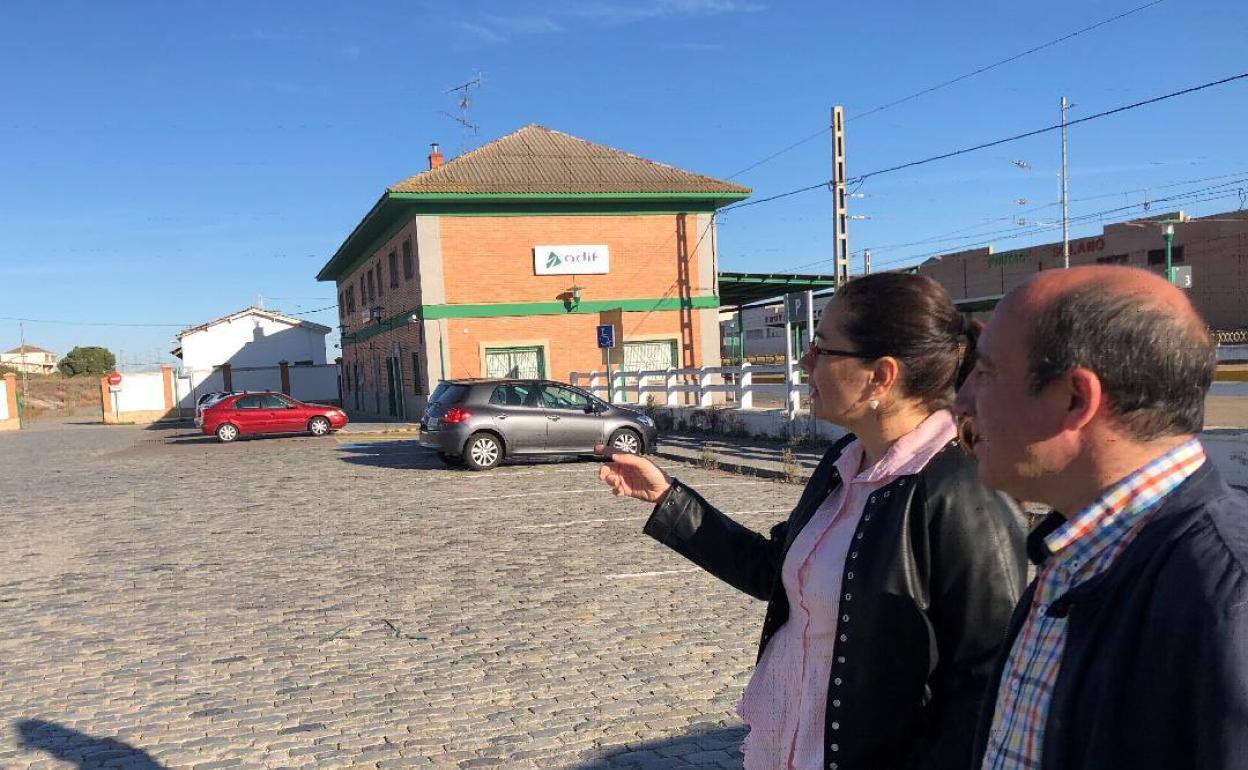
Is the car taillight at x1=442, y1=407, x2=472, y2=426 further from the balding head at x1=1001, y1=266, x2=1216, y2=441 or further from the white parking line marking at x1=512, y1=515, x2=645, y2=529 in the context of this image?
the balding head at x1=1001, y1=266, x2=1216, y2=441

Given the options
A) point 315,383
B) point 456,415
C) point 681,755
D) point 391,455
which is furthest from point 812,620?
point 315,383

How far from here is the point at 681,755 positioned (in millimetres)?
4133

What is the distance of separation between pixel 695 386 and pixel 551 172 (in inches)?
535

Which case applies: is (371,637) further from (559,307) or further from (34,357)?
(34,357)

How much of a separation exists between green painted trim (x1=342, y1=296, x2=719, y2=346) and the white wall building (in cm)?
2768

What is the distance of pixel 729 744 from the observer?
4.25 metres

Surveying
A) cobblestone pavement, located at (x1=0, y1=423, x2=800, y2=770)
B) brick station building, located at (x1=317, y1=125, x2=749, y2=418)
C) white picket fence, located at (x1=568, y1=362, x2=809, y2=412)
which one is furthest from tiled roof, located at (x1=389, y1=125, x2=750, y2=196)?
cobblestone pavement, located at (x1=0, y1=423, x2=800, y2=770)

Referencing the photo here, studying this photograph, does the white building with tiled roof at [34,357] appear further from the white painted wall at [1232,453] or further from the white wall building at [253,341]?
the white painted wall at [1232,453]

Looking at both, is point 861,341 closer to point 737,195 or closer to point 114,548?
point 114,548

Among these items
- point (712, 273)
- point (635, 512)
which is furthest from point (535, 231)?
point (635, 512)

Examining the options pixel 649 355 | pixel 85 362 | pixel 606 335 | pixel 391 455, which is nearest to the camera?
pixel 391 455

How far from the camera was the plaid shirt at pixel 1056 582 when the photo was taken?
1.28m

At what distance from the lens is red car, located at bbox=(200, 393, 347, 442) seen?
25.8 metres

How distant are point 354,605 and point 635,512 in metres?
4.40
